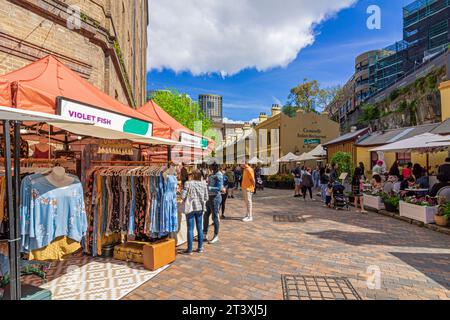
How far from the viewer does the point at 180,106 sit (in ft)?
118

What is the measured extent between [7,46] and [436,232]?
11.8 meters

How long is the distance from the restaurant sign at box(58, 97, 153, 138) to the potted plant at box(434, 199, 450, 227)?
7972 millimetres

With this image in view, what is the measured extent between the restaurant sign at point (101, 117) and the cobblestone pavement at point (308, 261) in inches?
92.7

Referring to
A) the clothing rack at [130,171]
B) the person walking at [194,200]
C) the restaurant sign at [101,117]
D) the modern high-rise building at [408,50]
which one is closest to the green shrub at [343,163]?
the person walking at [194,200]

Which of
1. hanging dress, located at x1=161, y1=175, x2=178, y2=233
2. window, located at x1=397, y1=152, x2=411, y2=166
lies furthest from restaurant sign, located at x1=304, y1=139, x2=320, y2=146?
hanging dress, located at x1=161, y1=175, x2=178, y2=233

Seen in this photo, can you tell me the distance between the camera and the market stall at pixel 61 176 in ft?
8.24

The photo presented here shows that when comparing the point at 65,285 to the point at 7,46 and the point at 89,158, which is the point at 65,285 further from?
the point at 7,46

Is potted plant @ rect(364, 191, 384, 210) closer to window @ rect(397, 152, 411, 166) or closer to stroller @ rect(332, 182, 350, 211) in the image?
stroller @ rect(332, 182, 350, 211)

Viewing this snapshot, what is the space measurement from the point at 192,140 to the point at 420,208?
6971 millimetres

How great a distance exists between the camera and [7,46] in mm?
6645

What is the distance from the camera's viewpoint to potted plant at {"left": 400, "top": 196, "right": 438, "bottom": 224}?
8.01 metres

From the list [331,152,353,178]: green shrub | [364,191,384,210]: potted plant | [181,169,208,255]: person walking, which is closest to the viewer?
[181,169,208,255]: person walking

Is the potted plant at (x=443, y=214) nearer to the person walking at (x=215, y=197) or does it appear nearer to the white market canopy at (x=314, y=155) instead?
the person walking at (x=215, y=197)
